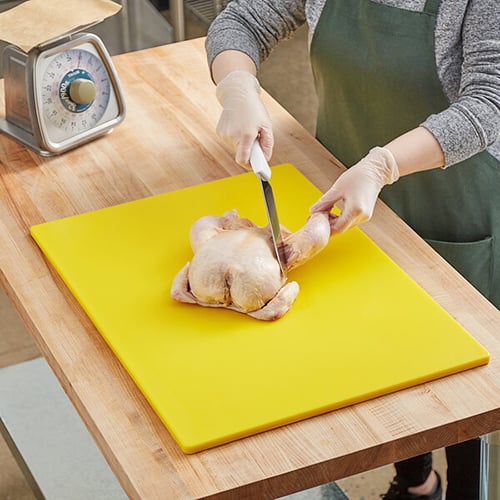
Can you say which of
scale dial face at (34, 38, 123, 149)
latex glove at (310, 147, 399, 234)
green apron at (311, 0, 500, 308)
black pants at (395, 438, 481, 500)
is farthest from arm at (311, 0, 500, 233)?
black pants at (395, 438, 481, 500)

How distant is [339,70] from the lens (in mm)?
1738

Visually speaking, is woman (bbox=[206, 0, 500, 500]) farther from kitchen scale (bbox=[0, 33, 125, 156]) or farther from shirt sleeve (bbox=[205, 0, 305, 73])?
kitchen scale (bbox=[0, 33, 125, 156])

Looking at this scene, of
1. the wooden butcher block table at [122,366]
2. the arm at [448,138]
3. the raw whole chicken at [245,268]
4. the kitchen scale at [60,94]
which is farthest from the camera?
the kitchen scale at [60,94]

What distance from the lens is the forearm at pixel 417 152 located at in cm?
144

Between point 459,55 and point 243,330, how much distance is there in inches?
22.6

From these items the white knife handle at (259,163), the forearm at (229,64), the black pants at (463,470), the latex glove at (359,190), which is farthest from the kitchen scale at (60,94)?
the black pants at (463,470)

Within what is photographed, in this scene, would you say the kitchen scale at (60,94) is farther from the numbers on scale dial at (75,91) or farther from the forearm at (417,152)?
the forearm at (417,152)


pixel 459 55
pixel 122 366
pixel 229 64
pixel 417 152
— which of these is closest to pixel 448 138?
pixel 417 152

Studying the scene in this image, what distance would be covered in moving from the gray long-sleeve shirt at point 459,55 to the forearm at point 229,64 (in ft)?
0.05

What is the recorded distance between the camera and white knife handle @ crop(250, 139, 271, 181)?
1.40m

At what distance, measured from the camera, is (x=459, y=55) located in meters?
1.56

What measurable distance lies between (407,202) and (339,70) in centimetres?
25

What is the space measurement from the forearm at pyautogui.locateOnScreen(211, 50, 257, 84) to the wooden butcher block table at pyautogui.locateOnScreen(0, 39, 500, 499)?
0.32 feet

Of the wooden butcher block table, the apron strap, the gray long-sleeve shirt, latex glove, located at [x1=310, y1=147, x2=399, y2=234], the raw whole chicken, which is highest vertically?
the apron strap
